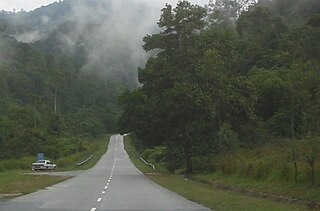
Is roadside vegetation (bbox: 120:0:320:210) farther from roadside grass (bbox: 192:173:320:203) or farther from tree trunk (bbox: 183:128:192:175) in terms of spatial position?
roadside grass (bbox: 192:173:320:203)

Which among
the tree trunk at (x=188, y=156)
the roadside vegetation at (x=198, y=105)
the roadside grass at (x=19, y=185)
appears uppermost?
the roadside vegetation at (x=198, y=105)

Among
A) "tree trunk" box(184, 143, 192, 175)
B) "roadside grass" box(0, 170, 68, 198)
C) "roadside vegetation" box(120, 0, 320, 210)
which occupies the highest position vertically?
"roadside vegetation" box(120, 0, 320, 210)

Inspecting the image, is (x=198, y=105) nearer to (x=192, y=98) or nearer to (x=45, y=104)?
(x=192, y=98)

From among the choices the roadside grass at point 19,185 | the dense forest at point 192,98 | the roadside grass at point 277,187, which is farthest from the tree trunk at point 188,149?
the roadside grass at point 19,185

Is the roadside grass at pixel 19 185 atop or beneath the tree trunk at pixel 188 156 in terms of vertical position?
beneath

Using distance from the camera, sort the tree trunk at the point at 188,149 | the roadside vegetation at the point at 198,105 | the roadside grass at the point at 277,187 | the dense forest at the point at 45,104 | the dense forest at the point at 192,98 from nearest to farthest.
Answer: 1. the roadside grass at the point at 277,187
2. the roadside vegetation at the point at 198,105
3. the dense forest at the point at 192,98
4. the tree trunk at the point at 188,149
5. the dense forest at the point at 45,104

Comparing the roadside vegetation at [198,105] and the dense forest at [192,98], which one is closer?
the roadside vegetation at [198,105]

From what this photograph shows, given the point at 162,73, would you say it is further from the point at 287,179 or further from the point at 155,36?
the point at 287,179

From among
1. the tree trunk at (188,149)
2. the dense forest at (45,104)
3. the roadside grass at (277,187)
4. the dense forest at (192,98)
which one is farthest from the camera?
the dense forest at (45,104)

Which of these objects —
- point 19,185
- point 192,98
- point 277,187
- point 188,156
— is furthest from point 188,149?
point 277,187

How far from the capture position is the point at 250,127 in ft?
148

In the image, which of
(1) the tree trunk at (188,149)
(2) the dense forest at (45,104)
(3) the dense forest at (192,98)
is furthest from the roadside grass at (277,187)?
(2) the dense forest at (45,104)

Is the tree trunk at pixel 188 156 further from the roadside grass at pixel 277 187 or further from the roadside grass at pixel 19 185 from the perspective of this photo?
the roadside grass at pixel 19 185

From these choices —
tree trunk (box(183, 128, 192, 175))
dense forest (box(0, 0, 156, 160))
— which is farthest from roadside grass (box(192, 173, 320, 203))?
dense forest (box(0, 0, 156, 160))
